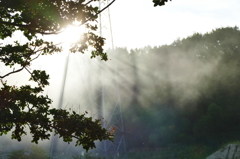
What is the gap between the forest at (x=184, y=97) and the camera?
78.0 feet

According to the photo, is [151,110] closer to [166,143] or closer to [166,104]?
[166,104]

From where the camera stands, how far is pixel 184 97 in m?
28.1

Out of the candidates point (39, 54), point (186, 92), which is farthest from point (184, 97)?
point (39, 54)

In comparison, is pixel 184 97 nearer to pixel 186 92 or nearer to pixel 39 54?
pixel 186 92

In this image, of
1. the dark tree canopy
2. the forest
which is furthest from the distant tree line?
the dark tree canopy

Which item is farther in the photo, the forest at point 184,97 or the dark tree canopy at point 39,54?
the forest at point 184,97

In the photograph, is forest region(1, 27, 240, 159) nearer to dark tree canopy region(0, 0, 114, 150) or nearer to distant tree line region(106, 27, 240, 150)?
distant tree line region(106, 27, 240, 150)

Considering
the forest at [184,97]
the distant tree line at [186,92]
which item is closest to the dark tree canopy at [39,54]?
the forest at [184,97]

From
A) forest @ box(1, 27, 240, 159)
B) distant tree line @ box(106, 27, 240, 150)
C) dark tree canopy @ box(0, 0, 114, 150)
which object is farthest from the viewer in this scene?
distant tree line @ box(106, 27, 240, 150)

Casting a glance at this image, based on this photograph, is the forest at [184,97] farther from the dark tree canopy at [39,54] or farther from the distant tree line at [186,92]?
the dark tree canopy at [39,54]

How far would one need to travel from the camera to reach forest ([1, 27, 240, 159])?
78.0ft

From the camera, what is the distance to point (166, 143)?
87.2 feet

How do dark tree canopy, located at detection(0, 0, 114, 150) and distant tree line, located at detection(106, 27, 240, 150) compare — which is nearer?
dark tree canopy, located at detection(0, 0, 114, 150)

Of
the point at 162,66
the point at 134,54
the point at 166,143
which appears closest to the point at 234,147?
the point at 166,143
